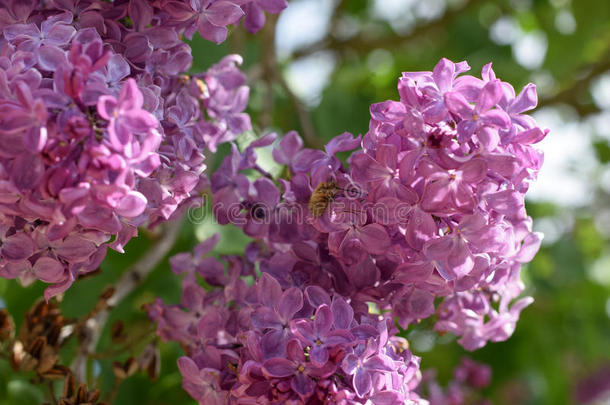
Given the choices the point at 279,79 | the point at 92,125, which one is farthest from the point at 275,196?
the point at 279,79

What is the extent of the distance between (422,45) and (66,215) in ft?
6.87

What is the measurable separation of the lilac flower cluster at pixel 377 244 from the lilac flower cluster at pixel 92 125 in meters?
0.14

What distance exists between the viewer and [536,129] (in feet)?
2.32

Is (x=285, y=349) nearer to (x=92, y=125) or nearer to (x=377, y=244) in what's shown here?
(x=377, y=244)

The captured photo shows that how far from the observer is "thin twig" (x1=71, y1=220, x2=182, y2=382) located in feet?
3.11

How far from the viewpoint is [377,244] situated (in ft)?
2.35

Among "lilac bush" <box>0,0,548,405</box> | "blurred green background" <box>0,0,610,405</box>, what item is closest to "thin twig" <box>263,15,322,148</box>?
"blurred green background" <box>0,0,610,405</box>

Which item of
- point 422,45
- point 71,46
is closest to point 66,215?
point 71,46

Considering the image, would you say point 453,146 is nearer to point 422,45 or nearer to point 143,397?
point 143,397

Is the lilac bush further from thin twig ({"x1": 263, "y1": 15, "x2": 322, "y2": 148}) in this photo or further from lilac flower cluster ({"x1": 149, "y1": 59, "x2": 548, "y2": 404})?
thin twig ({"x1": 263, "y1": 15, "x2": 322, "y2": 148})

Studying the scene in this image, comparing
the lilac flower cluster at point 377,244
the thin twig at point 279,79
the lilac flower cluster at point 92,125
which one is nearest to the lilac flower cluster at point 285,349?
the lilac flower cluster at point 377,244

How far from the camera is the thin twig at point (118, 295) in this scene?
3.11ft

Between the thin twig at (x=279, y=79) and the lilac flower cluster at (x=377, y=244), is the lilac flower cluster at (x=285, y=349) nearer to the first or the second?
the lilac flower cluster at (x=377, y=244)

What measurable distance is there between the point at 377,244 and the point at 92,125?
0.32 m
